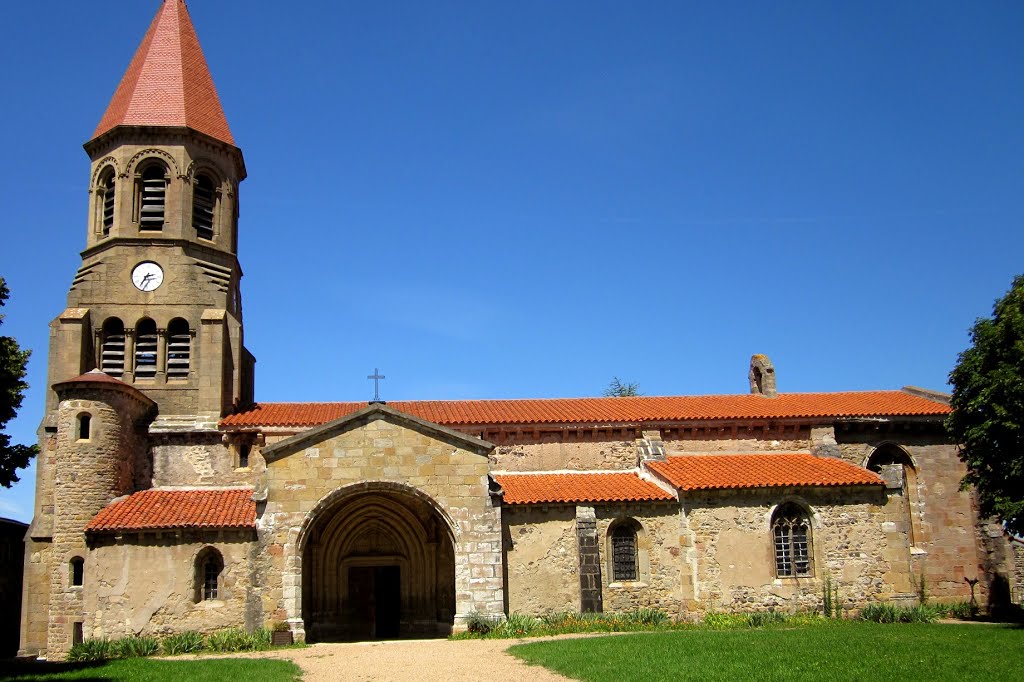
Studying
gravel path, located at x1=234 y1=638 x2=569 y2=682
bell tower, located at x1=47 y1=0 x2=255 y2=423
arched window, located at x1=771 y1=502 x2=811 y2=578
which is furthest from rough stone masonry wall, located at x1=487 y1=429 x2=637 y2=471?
bell tower, located at x1=47 y1=0 x2=255 y2=423

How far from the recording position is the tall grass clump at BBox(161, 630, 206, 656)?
72.5 ft

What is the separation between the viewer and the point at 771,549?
2530 centimetres

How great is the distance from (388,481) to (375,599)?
16.9ft

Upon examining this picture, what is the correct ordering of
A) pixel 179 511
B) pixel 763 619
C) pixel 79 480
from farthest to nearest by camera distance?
pixel 179 511, pixel 79 480, pixel 763 619

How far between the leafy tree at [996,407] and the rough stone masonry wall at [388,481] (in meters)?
13.0

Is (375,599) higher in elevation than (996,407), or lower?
lower

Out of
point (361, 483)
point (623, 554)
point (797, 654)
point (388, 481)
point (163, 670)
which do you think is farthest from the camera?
point (623, 554)

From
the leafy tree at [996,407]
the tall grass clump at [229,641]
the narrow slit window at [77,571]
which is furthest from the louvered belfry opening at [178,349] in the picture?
the leafy tree at [996,407]

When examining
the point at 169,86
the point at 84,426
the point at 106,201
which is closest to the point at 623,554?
the point at 84,426

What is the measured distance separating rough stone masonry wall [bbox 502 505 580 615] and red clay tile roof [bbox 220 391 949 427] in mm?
3763

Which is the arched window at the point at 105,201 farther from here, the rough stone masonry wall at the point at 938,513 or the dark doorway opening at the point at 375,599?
the rough stone masonry wall at the point at 938,513

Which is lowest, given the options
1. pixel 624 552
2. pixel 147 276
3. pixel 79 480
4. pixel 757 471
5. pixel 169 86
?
pixel 624 552

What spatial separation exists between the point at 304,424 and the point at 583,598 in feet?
32.3

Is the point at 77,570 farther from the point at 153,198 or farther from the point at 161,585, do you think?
the point at 153,198
